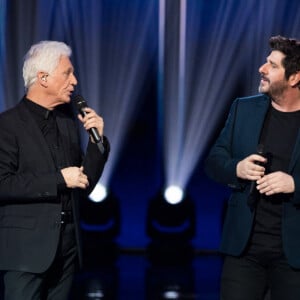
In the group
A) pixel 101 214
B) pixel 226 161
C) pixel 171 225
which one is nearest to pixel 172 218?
pixel 171 225

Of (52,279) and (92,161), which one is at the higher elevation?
(92,161)

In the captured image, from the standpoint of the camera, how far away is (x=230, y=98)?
6648 mm

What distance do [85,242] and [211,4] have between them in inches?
99.5

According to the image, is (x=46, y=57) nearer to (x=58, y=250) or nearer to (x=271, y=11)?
(x=58, y=250)

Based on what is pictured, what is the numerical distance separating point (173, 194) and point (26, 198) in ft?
13.8

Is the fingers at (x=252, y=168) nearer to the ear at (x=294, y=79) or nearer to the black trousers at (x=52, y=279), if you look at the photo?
the ear at (x=294, y=79)

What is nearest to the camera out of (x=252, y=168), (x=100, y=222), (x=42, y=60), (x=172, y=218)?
(x=252, y=168)

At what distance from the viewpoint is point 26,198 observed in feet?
7.50

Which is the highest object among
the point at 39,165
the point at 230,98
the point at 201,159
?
the point at 39,165

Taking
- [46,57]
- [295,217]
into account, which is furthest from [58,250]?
[295,217]

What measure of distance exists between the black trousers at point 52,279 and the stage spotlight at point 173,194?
3.92 meters

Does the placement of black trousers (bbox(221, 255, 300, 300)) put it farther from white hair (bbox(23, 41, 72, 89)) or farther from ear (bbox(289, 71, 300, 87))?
white hair (bbox(23, 41, 72, 89))

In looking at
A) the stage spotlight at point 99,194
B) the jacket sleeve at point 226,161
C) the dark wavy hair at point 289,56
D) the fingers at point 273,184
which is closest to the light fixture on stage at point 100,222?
the stage spotlight at point 99,194

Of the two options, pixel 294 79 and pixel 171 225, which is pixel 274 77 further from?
pixel 171 225
